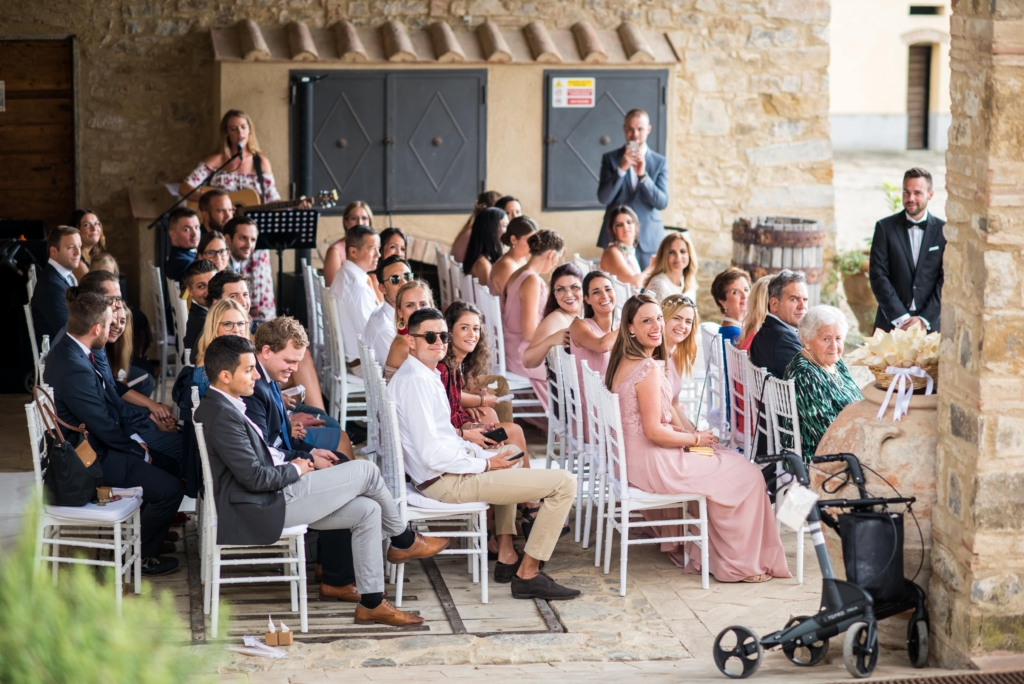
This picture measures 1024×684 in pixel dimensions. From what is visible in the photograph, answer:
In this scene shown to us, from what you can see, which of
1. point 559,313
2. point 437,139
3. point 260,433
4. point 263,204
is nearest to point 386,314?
point 559,313

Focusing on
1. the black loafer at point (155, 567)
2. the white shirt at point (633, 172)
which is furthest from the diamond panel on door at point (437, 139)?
the black loafer at point (155, 567)

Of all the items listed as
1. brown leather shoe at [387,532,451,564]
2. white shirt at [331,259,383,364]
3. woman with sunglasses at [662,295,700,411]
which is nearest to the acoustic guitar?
white shirt at [331,259,383,364]

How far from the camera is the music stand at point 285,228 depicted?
8242 mm

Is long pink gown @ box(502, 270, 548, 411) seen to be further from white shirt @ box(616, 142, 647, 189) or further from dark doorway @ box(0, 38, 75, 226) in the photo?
dark doorway @ box(0, 38, 75, 226)

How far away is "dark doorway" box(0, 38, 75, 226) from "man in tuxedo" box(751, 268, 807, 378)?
20.2ft

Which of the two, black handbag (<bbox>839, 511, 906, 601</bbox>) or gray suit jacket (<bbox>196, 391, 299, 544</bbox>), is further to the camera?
gray suit jacket (<bbox>196, 391, 299, 544</bbox>)

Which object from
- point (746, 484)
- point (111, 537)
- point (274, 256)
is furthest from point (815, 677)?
point (274, 256)

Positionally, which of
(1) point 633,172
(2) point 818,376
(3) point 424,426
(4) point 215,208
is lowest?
(3) point 424,426

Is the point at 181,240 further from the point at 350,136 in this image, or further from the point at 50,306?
the point at 350,136

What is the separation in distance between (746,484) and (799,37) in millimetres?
6379

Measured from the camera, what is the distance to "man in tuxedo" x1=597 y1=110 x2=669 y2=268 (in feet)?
30.2

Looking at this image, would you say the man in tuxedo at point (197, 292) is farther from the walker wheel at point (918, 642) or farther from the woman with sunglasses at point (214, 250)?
the walker wheel at point (918, 642)

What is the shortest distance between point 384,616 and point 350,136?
562 cm

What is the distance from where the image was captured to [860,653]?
4281mm
